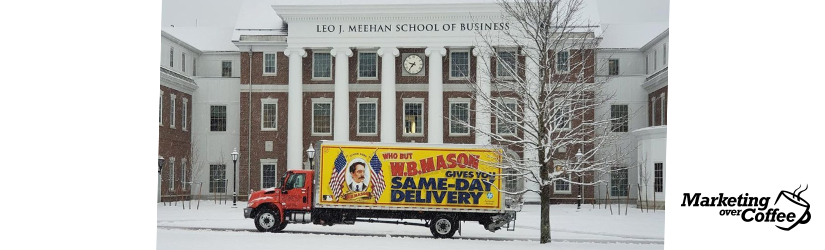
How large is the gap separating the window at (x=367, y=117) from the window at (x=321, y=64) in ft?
5.14

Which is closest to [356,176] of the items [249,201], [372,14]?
[249,201]

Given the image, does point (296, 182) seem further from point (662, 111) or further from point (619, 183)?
point (662, 111)

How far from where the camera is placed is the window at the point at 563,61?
741 inches

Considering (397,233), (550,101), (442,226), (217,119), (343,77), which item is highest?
(343,77)

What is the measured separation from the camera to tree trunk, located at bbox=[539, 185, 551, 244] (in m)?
18.9

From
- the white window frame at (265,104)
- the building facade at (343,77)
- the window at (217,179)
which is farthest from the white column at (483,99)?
the white window frame at (265,104)

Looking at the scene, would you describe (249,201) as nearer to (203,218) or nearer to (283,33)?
(203,218)

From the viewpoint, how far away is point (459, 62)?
3291 cm

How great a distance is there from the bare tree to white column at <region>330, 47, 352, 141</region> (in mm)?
13239

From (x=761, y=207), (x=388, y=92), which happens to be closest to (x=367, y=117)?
(x=388, y=92)

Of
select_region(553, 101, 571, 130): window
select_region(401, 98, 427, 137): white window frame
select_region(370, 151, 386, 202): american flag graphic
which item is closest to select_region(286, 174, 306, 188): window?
select_region(370, 151, 386, 202): american flag graphic

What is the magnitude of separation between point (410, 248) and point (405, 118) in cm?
1543

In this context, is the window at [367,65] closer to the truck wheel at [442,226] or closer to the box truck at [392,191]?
the box truck at [392,191]

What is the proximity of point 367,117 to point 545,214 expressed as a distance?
15702 millimetres
